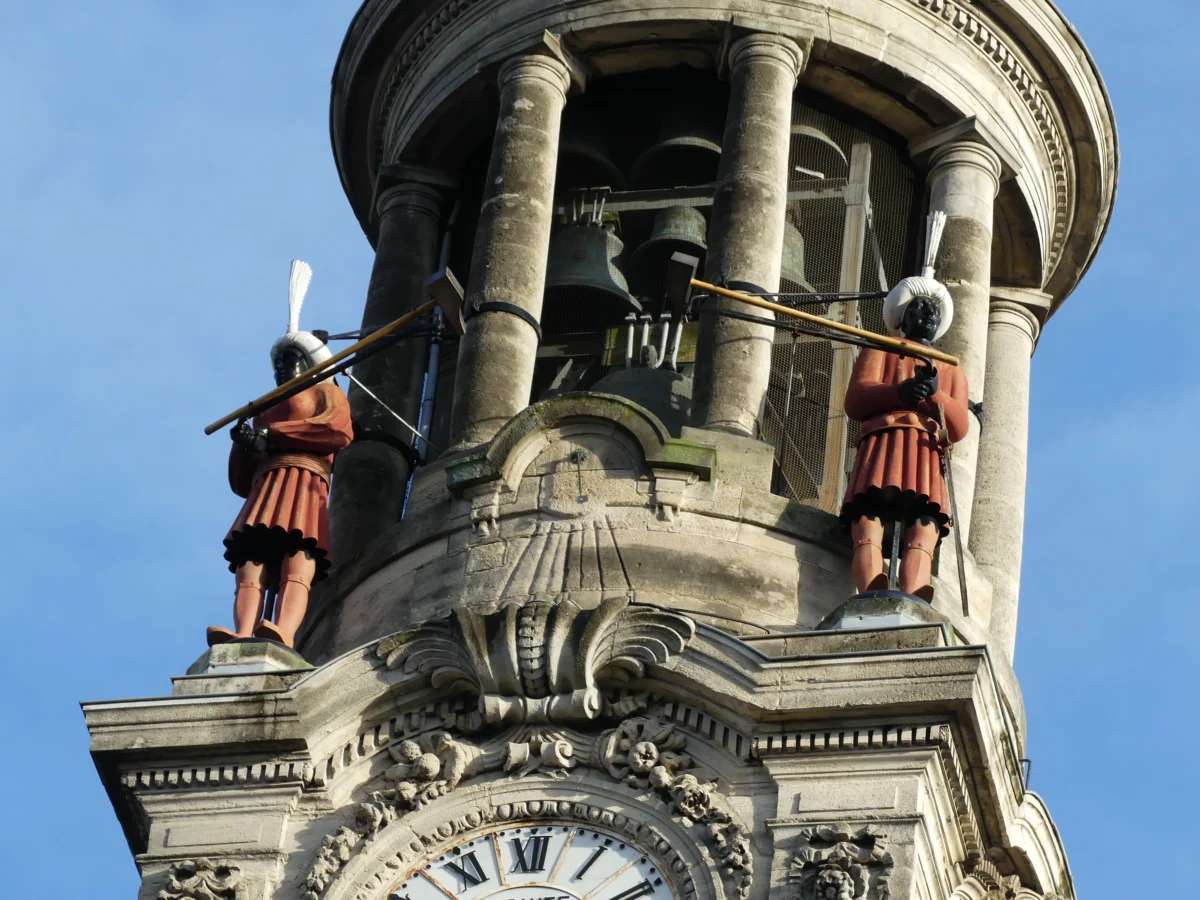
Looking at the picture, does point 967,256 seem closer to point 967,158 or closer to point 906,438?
point 967,158

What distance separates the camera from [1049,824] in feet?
99.4

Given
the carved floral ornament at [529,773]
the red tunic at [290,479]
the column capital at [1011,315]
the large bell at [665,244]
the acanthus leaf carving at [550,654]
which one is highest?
the column capital at [1011,315]

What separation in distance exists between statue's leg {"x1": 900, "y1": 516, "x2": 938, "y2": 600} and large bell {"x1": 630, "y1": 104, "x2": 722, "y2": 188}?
5805 mm

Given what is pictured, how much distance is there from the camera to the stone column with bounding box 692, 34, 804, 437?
105ft

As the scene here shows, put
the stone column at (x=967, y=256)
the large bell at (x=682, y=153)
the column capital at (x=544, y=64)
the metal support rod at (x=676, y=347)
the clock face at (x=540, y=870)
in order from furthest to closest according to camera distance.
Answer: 1. the large bell at (x=682, y=153)
2. the column capital at (x=544, y=64)
3. the metal support rod at (x=676, y=347)
4. the stone column at (x=967, y=256)
5. the clock face at (x=540, y=870)

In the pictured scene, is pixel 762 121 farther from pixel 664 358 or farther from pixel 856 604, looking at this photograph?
pixel 856 604

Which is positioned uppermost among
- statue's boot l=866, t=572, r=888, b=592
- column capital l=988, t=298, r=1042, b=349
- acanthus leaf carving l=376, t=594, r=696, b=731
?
column capital l=988, t=298, r=1042, b=349

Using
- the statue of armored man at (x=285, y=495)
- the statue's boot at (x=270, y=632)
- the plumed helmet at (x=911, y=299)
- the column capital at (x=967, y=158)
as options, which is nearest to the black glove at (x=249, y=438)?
the statue of armored man at (x=285, y=495)

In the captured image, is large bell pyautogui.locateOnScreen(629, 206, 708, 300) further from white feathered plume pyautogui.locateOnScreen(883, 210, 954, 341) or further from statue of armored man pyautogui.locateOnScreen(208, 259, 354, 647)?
statue of armored man pyautogui.locateOnScreen(208, 259, 354, 647)

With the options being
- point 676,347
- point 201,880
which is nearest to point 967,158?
point 676,347

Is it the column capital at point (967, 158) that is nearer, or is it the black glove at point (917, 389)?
the black glove at point (917, 389)

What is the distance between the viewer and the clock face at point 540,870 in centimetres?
2820

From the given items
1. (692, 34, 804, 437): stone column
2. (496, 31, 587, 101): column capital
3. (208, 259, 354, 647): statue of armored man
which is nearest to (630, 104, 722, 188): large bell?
(692, 34, 804, 437): stone column

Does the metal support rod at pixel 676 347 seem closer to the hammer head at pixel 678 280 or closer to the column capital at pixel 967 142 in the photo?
the hammer head at pixel 678 280
